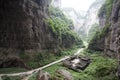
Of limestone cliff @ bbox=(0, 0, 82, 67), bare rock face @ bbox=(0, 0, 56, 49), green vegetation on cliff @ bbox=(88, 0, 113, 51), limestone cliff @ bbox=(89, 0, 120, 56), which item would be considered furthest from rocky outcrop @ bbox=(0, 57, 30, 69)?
green vegetation on cliff @ bbox=(88, 0, 113, 51)

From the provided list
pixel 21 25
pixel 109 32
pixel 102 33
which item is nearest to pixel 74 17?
pixel 102 33

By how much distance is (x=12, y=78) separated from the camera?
1142 inches

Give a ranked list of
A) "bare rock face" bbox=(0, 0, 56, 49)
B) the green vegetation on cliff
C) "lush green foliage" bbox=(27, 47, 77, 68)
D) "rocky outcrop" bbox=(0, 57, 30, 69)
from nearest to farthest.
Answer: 1. "rocky outcrop" bbox=(0, 57, 30, 69)
2. "bare rock face" bbox=(0, 0, 56, 49)
3. "lush green foliage" bbox=(27, 47, 77, 68)
4. the green vegetation on cliff

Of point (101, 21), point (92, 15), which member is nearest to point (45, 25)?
point (101, 21)

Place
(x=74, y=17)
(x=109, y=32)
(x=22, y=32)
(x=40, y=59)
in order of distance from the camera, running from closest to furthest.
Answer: (x=22, y=32)
(x=40, y=59)
(x=109, y=32)
(x=74, y=17)

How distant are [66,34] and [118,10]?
118 ft

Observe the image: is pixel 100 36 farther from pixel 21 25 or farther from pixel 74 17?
pixel 74 17

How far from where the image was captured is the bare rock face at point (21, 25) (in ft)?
127

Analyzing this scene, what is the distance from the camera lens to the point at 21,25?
41.5 m

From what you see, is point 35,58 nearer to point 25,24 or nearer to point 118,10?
point 25,24

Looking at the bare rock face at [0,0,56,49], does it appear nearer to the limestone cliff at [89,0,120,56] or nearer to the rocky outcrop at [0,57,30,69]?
the rocky outcrop at [0,57,30,69]

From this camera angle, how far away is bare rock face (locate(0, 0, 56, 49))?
38688 mm

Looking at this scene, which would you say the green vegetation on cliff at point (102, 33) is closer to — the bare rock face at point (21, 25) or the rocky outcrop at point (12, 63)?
the bare rock face at point (21, 25)

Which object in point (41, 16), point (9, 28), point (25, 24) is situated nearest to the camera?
point (9, 28)
